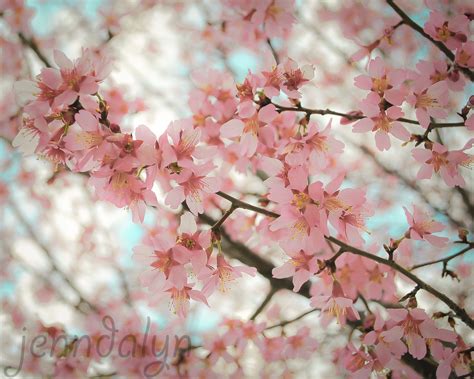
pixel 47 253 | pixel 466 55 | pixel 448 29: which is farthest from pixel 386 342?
pixel 47 253

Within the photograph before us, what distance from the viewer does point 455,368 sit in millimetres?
1688

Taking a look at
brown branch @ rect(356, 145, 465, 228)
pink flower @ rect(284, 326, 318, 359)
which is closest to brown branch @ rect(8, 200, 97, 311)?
pink flower @ rect(284, 326, 318, 359)

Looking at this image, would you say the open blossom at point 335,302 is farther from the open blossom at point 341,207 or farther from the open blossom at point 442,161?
the open blossom at point 442,161

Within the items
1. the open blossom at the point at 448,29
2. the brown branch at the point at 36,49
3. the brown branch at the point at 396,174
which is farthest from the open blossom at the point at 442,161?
the brown branch at the point at 396,174

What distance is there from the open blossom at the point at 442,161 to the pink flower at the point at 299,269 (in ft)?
1.86

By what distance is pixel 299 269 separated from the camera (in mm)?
1609

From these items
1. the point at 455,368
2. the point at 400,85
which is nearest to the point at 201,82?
the point at 400,85

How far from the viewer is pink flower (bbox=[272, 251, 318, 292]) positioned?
1597 mm

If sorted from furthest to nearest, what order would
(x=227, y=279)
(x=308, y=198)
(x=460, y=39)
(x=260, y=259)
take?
(x=260, y=259), (x=460, y=39), (x=227, y=279), (x=308, y=198)

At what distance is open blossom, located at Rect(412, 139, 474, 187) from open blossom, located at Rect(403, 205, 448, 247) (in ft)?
0.51

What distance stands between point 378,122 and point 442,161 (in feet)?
1.04

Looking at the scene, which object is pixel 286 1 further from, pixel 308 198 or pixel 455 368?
pixel 455 368

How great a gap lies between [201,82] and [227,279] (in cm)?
103

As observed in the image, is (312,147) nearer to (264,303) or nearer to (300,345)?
(264,303)
